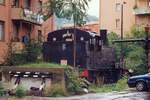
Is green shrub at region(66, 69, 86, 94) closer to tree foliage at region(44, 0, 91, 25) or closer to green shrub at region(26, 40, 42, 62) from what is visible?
tree foliage at region(44, 0, 91, 25)

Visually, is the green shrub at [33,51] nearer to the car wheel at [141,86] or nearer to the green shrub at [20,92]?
the car wheel at [141,86]

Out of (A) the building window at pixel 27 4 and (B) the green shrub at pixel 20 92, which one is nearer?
(B) the green shrub at pixel 20 92

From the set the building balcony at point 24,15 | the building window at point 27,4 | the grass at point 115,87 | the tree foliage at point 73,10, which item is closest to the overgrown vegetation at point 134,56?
the grass at point 115,87

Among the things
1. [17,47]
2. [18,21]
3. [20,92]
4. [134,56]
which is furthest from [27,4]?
[20,92]

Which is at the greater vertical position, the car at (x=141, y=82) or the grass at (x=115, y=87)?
the car at (x=141, y=82)

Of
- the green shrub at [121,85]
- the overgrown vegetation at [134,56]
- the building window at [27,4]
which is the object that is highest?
the building window at [27,4]

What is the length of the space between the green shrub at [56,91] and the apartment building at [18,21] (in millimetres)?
14053

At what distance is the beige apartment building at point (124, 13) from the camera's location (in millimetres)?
77312

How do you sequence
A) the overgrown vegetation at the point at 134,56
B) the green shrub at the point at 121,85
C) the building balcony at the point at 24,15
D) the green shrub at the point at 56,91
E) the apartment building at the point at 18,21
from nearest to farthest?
the green shrub at the point at 56,91, the green shrub at the point at 121,85, the apartment building at the point at 18,21, the building balcony at the point at 24,15, the overgrown vegetation at the point at 134,56

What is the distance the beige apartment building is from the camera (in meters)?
77.3

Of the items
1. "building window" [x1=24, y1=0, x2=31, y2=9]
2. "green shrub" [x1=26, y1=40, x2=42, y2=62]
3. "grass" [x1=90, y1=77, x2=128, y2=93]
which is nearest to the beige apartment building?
"building window" [x1=24, y1=0, x2=31, y2=9]

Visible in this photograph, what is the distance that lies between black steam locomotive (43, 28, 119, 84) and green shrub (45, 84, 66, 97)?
8.25 meters

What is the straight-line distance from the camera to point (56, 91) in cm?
2875

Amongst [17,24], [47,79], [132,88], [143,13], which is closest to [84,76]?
[132,88]
